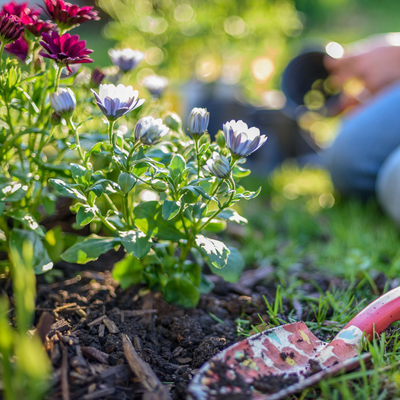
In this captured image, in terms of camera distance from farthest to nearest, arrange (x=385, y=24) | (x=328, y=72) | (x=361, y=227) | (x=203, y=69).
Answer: (x=385, y=24), (x=203, y=69), (x=328, y=72), (x=361, y=227)

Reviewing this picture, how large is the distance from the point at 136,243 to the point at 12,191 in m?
0.33

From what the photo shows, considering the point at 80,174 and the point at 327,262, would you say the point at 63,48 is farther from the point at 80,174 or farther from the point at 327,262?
the point at 327,262

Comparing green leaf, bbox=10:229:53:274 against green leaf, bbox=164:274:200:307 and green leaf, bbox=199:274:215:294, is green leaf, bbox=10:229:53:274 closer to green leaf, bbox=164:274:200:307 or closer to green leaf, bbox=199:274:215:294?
green leaf, bbox=164:274:200:307

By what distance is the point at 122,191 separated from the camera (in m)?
0.89

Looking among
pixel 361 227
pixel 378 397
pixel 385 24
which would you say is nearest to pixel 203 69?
pixel 361 227

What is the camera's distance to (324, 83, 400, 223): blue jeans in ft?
6.07

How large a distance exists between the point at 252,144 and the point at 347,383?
0.51 meters

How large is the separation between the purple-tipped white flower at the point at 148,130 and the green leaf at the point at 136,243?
0.23 meters

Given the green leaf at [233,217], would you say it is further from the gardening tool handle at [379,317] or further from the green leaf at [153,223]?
the gardening tool handle at [379,317]

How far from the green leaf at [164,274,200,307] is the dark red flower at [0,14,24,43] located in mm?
694

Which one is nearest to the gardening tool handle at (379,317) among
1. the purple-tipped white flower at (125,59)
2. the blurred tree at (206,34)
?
the purple-tipped white flower at (125,59)

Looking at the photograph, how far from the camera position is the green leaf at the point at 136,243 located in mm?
903

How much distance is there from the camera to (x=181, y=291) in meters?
1.07

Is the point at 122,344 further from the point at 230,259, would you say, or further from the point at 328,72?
the point at 328,72
